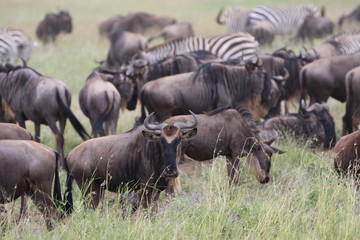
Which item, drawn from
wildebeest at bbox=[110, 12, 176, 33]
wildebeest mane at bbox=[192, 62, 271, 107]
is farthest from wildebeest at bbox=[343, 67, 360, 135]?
wildebeest at bbox=[110, 12, 176, 33]

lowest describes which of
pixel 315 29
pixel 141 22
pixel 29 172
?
pixel 141 22

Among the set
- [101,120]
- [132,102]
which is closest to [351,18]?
[132,102]

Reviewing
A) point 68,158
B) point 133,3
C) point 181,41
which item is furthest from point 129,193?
point 133,3

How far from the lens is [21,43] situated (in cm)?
1684

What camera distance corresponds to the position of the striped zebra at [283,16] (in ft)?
71.2

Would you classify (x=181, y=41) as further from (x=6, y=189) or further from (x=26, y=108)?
(x=6, y=189)

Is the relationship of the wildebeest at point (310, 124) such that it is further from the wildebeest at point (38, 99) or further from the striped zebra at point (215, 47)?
the striped zebra at point (215, 47)

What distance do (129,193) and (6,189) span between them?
121 cm

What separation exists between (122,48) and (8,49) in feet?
8.36

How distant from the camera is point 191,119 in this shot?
725 cm

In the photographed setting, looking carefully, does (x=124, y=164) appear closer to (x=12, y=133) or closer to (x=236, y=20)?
(x=12, y=133)

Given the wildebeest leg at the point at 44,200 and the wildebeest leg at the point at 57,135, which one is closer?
the wildebeest leg at the point at 44,200

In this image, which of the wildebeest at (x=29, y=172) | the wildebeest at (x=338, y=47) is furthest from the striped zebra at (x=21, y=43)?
the wildebeest at (x=29, y=172)

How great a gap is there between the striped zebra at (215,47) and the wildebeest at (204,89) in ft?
13.5
